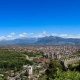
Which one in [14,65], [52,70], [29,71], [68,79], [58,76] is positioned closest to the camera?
[68,79]

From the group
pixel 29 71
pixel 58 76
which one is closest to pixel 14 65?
pixel 29 71

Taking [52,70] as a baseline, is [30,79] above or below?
below

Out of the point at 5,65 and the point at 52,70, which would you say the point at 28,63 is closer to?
the point at 5,65

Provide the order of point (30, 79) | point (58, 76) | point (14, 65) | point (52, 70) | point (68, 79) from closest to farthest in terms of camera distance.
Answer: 1. point (68, 79)
2. point (58, 76)
3. point (52, 70)
4. point (30, 79)
5. point (14, 65)

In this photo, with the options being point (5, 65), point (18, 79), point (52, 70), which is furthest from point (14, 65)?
point (52, 70)

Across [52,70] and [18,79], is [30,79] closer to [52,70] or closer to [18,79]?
[18,79]

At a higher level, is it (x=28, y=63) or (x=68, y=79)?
(x=68, y=79)

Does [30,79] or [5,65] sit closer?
[30,79]

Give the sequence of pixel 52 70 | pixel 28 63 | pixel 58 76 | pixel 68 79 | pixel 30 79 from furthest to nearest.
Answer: pixel 28 63 < pixel 30 79 < pixel 52 70 < pixel 58 76 < pixel 68 79

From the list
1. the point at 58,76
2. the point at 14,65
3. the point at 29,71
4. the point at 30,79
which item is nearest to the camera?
the point at 58,76
